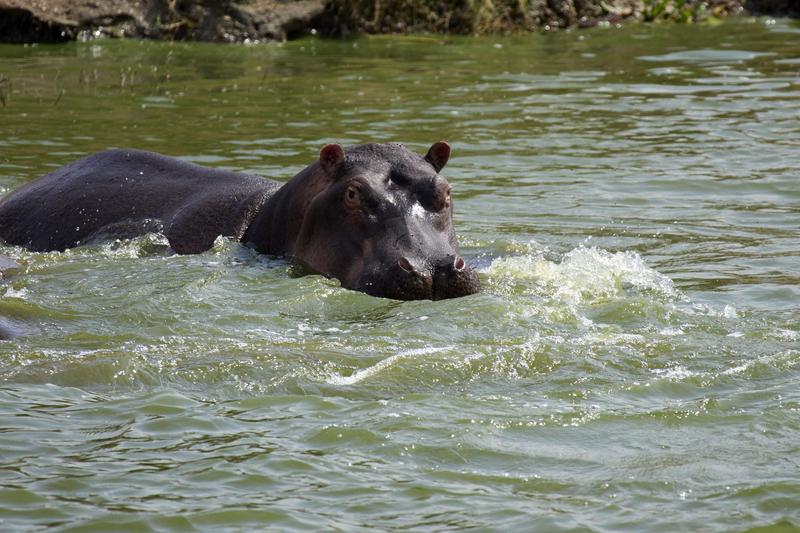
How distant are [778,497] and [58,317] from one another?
11.3 feet

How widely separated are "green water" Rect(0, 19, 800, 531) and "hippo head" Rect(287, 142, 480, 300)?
0.56ft

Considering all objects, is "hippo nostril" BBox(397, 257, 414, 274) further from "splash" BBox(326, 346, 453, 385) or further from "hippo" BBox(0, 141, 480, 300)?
"splash" BBox(326, 346, 453, 385)

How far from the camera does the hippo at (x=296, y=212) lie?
697cm

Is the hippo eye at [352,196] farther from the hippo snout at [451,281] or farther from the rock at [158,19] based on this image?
the rock at [158,19]

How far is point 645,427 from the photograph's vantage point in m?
4.82

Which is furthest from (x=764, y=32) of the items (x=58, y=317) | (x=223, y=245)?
(x=58, y=317)

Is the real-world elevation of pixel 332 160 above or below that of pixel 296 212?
above

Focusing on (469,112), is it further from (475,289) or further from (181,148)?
(475,289)

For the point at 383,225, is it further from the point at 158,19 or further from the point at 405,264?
the point at 158,19

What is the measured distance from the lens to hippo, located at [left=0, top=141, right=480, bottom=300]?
22.9ft

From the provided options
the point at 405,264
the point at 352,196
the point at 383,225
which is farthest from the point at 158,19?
the point at 405,264

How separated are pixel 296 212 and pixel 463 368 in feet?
8.79

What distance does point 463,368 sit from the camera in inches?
216

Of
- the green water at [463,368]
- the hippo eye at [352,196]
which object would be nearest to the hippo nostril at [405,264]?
the green water at [463,368]
